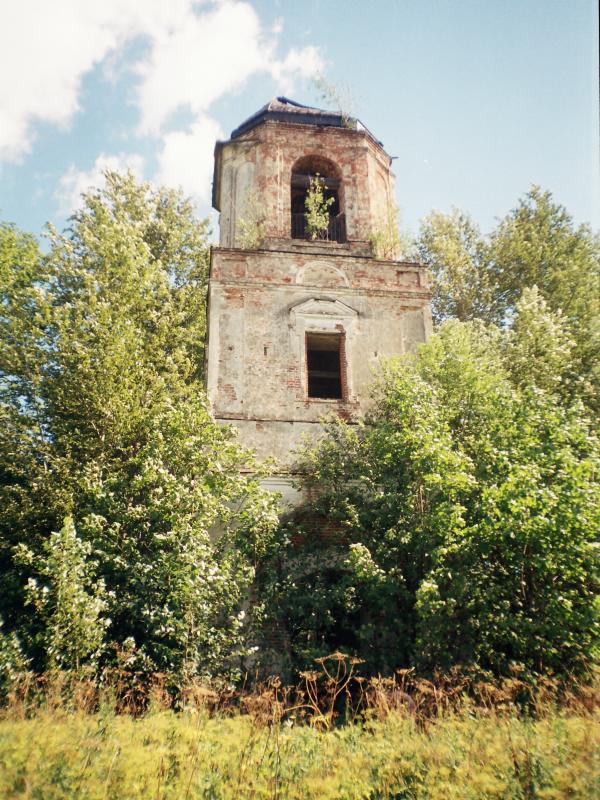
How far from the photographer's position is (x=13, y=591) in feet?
26.4

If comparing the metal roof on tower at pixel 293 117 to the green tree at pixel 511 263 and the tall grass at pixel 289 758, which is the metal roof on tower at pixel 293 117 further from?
the tall grass at pixel 289 758

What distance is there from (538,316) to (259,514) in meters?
8.17

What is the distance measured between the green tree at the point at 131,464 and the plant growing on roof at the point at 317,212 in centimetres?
355

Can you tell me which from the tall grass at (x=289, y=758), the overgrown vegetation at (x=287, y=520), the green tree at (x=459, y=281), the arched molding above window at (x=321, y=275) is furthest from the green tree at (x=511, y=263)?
the tall grass at (x=289, y=758)

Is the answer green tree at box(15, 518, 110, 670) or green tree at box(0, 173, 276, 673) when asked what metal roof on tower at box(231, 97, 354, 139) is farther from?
green tree at box(15, 518, 110, 670)

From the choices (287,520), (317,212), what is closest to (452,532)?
(287,520)

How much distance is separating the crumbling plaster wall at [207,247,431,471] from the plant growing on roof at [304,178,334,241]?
0.42 metres

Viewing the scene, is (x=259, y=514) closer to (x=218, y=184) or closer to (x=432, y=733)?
(x=432, y=733)

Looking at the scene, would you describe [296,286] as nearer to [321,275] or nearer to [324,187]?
[321,275]

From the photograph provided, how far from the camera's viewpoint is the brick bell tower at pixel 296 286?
1009cm

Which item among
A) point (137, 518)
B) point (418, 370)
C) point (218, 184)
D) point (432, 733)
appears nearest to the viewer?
point (432, 733)

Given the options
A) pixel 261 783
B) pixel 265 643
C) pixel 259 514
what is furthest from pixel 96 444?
pixel 261 783


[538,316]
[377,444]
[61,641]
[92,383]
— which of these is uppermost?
[538,316]

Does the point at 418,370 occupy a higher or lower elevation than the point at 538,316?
lower
